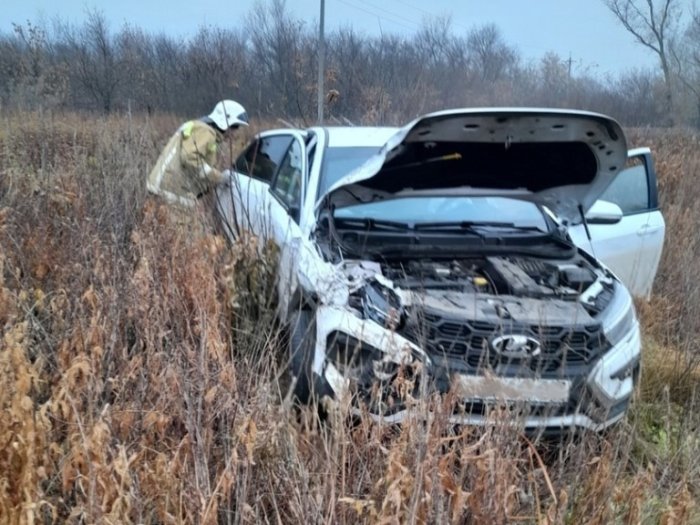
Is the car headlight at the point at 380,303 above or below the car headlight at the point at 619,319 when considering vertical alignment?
above

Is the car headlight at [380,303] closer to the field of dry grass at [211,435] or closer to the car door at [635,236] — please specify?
the field of dry grass at [211,435]

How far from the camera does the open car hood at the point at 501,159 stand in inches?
115

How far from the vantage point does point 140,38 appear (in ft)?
71.5

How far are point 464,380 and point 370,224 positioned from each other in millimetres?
1214

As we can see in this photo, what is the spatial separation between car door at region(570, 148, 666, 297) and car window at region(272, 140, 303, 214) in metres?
1.97

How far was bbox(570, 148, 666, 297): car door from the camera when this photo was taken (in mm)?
4375

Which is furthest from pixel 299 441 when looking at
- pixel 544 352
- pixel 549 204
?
pixel 549 204

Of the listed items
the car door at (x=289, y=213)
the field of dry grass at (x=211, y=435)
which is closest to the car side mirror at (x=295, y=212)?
the car door at (x=289, y=213)

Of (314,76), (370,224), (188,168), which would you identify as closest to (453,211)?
(370,224)

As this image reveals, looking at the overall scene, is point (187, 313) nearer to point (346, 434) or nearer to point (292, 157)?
point (346, 434)

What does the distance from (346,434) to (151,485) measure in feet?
2.03

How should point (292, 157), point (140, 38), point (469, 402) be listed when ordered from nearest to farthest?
point (469, 402)
point (292, 157)
point (140, 38)

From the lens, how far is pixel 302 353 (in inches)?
108

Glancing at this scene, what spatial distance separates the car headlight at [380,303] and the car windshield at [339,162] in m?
1.15
